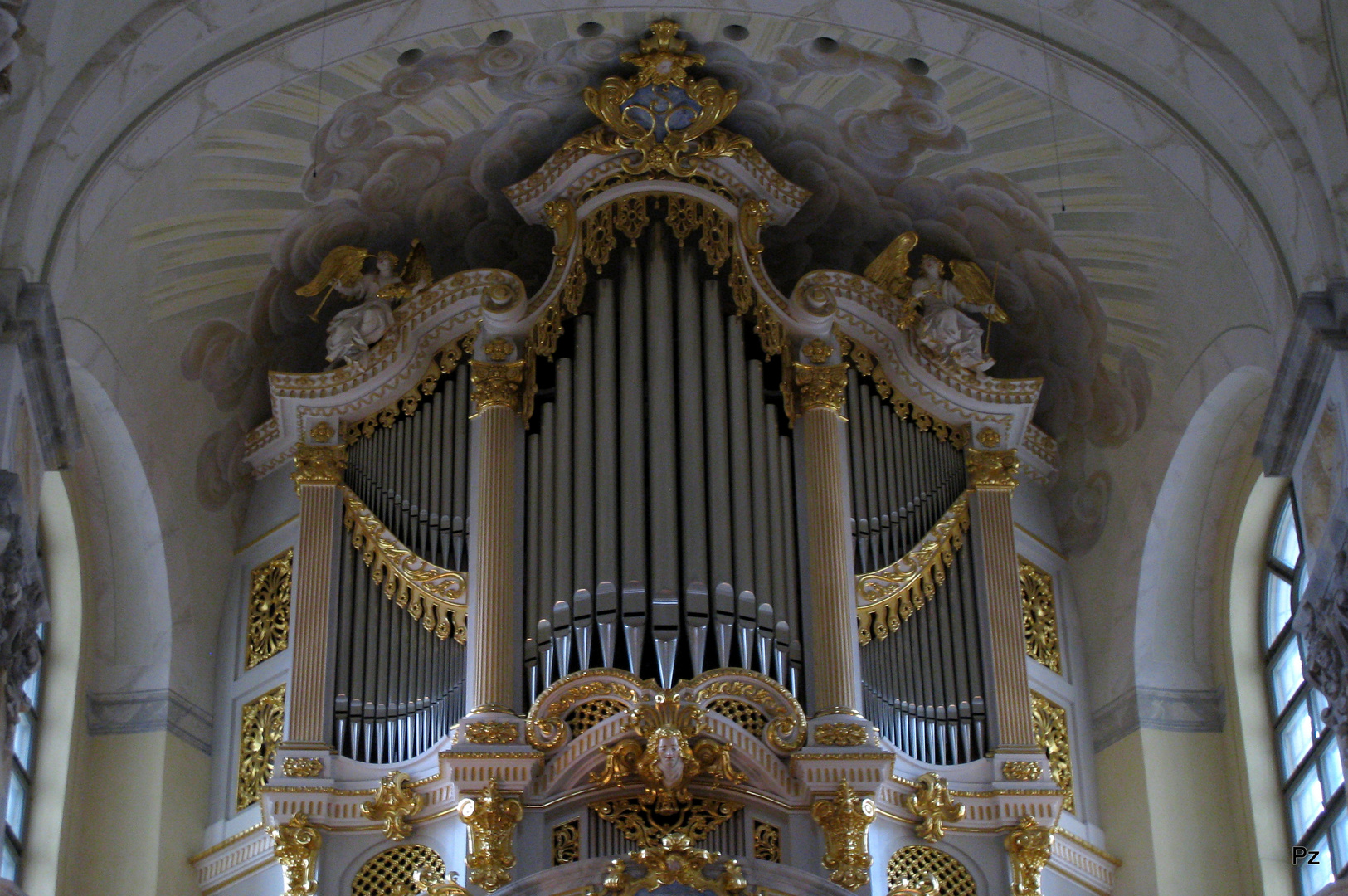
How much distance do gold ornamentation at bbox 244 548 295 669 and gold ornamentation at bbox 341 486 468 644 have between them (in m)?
0.56

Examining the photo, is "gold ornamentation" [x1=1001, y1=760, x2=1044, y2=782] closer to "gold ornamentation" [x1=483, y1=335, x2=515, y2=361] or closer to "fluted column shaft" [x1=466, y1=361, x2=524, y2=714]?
"fluted column shaft" [x1=466, y1=361, x2=524, y2=714]

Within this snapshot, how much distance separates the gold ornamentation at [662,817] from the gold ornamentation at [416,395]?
331cm

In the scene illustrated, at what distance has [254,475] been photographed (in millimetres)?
16141

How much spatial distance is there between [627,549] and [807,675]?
1.37 meters

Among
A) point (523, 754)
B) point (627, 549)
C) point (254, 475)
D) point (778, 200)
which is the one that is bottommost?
point (523, 754)

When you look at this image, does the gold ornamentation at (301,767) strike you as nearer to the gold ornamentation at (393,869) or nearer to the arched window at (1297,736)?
the gold ornamentation at (393,869)

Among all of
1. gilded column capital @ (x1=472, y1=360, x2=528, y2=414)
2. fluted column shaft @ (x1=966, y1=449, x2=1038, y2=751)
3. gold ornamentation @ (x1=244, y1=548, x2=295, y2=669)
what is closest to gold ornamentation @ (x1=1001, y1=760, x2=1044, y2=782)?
fluted column shaft @ (x1=966, y1=449, x2=1038, y2=751)

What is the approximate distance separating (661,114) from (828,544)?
322 cm

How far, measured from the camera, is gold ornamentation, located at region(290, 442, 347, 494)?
50.0 feet

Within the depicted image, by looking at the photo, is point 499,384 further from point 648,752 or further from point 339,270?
point 648,752

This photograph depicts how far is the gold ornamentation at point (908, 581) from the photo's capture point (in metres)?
14.6

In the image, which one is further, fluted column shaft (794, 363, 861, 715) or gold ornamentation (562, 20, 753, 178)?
gold ornamentation (562, 20, 753, 178)

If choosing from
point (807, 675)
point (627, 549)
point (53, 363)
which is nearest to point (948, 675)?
point (807, 675)

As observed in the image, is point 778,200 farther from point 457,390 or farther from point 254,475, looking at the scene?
point 254,475
